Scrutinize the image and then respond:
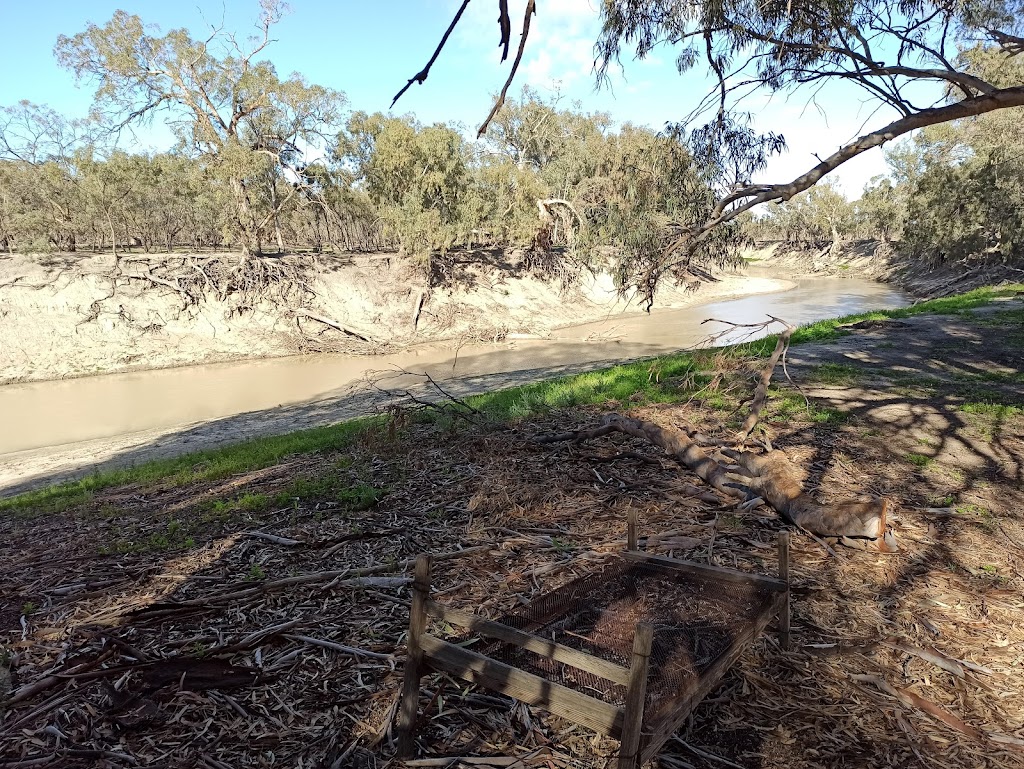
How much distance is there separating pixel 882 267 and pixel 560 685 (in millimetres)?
59763

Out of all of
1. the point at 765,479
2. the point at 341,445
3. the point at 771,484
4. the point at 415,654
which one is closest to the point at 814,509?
the point at 771,484

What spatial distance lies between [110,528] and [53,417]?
14940 millimetres

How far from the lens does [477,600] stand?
12.0 feet

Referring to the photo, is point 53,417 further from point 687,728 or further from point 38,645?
point 687,728

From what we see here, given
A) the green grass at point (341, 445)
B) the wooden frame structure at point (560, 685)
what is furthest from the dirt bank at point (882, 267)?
the wooden frame structure at point (560, 685)

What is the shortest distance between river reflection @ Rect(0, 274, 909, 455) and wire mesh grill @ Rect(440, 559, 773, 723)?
493 inches

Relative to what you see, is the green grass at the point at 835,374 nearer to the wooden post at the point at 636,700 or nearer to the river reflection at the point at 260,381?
the river reflection at the point at 260,381

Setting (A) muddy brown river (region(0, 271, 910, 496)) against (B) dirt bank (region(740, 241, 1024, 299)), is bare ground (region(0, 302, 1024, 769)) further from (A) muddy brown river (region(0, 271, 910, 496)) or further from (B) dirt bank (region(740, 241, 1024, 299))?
(B) dirt bank (region(740, 241, 1024, 299))

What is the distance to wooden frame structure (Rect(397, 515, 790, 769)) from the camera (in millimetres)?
2018

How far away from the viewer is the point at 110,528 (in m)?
5.82

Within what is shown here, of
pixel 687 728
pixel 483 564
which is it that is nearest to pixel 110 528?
pixel 483 564

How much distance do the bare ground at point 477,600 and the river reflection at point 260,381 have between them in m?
9.72

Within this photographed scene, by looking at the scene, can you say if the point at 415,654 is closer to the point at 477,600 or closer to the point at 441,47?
the point at 477,600

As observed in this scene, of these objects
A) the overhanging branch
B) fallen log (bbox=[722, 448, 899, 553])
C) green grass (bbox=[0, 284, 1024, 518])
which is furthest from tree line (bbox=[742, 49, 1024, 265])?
fallen log (bbox=[722, 448, 899, 553])
